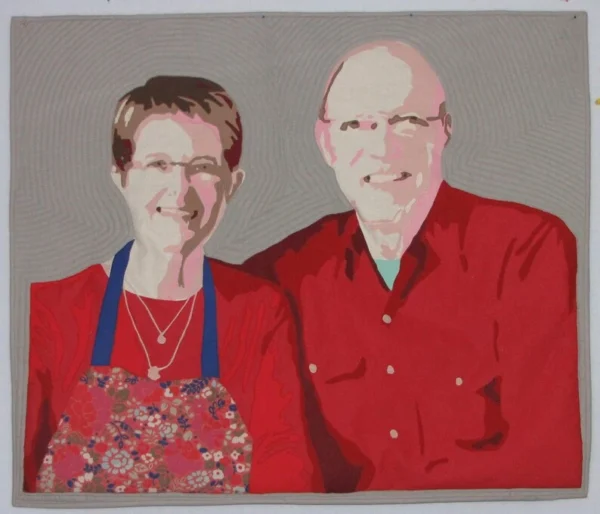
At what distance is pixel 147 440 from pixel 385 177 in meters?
0.65

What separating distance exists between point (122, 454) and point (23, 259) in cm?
40

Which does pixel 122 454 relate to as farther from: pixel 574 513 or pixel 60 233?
pixel 574 513

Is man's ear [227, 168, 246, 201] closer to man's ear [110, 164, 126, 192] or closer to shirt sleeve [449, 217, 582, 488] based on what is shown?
man's ear [110, 164, 126, 192]

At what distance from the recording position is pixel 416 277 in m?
0.94

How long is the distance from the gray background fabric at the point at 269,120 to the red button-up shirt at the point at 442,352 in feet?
0.12

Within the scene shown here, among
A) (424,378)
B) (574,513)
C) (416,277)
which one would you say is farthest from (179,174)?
Answer: (574,513)

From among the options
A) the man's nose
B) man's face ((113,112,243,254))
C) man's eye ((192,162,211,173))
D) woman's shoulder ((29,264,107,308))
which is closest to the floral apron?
woman's shoulder ((29,264,107,308))

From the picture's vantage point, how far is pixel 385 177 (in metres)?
0.95

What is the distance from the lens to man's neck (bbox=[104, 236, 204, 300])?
94cm

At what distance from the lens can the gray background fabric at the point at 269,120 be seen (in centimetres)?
94

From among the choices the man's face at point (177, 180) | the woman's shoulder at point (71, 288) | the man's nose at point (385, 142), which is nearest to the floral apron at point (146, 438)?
the woman's shoulder at point (71, 288)

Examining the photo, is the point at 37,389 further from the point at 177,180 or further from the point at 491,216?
the point at 491,216

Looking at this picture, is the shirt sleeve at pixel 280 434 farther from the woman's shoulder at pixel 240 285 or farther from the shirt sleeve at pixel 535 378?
the shirt sleeve at pixel 535 378

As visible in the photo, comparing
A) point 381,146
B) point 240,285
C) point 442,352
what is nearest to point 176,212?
point 240,285
